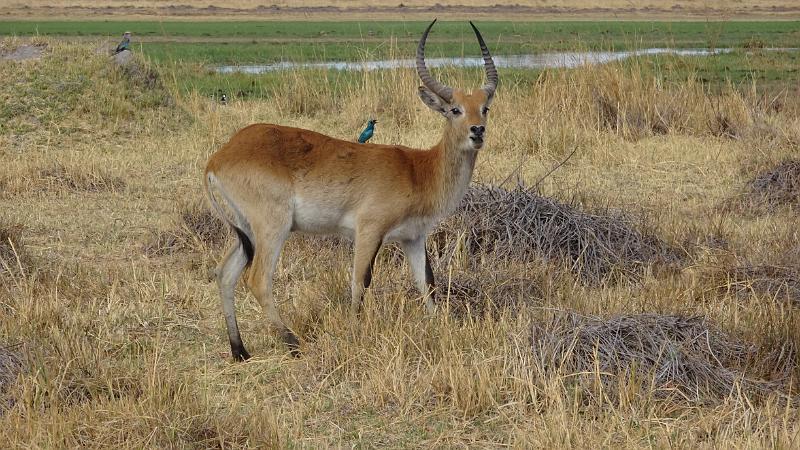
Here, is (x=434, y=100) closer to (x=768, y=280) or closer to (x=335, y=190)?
(x=335, y=190)

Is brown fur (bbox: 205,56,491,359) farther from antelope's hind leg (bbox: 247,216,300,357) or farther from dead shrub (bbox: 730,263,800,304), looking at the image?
dead shrub (bbox: 730,263,800,304)

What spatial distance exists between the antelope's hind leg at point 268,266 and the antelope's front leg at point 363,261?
0.42 meters

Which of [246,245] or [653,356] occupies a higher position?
[246,245]

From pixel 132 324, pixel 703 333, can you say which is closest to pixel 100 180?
pixel 132 324

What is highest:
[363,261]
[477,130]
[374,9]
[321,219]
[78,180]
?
[477,130]

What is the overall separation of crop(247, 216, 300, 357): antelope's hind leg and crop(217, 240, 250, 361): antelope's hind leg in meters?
0.15

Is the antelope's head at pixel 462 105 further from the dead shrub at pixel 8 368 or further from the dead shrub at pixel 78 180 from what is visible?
the dead shrub at pixel 78 180

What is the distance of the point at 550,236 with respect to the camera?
308 inches

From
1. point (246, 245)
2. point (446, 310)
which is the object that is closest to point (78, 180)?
point (246, 245)

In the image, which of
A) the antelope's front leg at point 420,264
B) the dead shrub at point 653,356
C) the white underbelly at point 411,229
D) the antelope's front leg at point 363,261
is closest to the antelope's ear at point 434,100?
the white underbelly at point 411,229

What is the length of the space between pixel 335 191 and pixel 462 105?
37.3 inches

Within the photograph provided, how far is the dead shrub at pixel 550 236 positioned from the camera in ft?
25.1

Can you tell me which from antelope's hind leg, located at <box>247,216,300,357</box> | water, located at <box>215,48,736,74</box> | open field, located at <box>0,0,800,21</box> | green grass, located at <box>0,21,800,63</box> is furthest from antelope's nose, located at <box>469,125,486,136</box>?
open field, located at <box>0,0,800,21</box>

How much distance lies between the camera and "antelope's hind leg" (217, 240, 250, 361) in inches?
235
